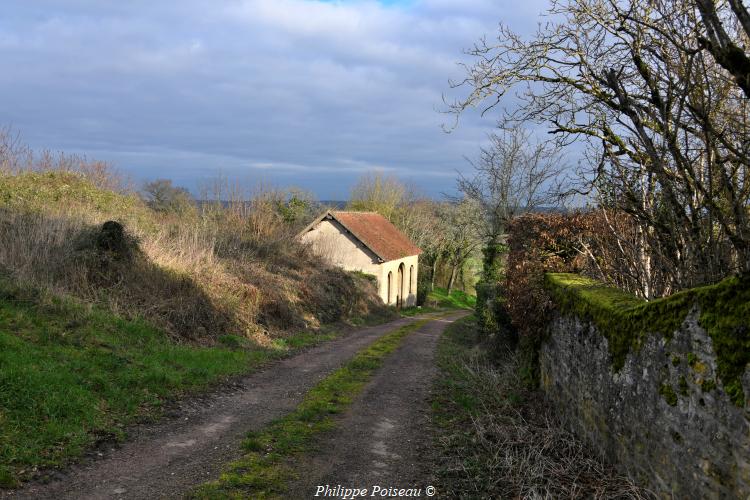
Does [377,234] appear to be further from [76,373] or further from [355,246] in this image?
[76,373]

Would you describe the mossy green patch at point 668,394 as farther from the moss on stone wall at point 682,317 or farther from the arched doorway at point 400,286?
the arched doorway at point 400,286

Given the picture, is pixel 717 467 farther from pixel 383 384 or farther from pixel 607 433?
pixel 383 384

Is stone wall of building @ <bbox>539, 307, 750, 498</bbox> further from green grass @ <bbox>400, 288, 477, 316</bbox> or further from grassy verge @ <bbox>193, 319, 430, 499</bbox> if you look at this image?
green grass @ <bbox>400, 288, 477, 316</bbox>

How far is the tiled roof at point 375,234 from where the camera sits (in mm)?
33906

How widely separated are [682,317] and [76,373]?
811 centimetres

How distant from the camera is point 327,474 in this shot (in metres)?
6.25

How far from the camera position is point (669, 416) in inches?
185

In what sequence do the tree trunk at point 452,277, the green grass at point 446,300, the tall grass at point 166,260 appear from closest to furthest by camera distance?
1. the tall grass at point 166,260
2. the green grass at point 446,300
3. the tree trunk at point 452,277

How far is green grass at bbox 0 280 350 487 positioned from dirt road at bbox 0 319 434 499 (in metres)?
0.37

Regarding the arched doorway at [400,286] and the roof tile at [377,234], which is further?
the arched doorway at [400,286]

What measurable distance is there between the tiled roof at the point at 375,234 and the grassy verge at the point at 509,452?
23770 mm

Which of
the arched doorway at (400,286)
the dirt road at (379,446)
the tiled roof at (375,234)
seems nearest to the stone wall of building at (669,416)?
the dirt road at (379,446)

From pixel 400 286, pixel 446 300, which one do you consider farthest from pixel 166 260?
pixel 446 300

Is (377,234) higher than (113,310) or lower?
higher
